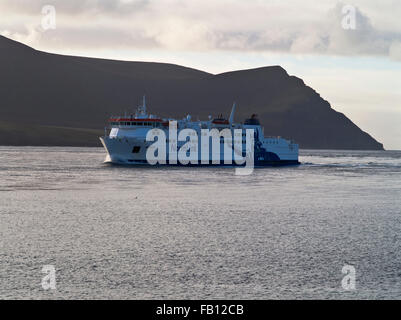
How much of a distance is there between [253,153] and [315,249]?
58017 mm

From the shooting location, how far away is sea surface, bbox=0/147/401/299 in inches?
524

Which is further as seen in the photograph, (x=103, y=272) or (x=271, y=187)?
(x=271, y=187)

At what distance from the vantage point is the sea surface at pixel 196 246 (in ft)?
43.7

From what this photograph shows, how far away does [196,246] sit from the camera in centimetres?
1822

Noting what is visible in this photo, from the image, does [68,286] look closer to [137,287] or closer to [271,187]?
[137,287]
